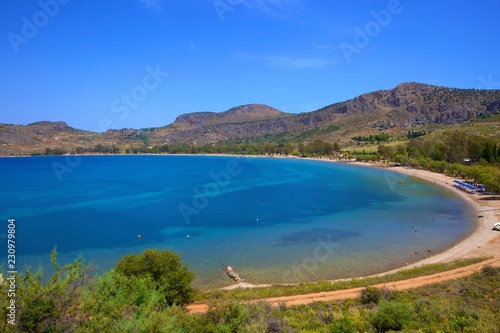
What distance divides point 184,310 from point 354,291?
12488 mm

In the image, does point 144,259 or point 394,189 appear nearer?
point 144,259

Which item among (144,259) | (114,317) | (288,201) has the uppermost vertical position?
(114,317)

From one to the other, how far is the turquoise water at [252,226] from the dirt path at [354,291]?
16.3 feet

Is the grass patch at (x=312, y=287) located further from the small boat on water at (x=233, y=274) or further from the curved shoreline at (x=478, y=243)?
the small boat on water at (x=233, y=274)

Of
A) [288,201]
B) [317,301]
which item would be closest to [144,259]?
[317,301]

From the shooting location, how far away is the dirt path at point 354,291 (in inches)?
838

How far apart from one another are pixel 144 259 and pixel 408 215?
45.0 metres

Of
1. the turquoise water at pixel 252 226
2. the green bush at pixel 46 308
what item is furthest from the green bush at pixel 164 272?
the green bush at pixel 46 308

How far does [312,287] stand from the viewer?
24.5 m

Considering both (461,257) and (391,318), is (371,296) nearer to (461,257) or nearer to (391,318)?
(391,318)

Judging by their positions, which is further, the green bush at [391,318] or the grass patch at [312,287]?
the grass patch at [312,287]

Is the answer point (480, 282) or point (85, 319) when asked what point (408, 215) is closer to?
point (480, 282)

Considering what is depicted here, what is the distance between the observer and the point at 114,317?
11.8 metres

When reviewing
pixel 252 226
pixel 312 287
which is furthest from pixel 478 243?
pixel 252 226
